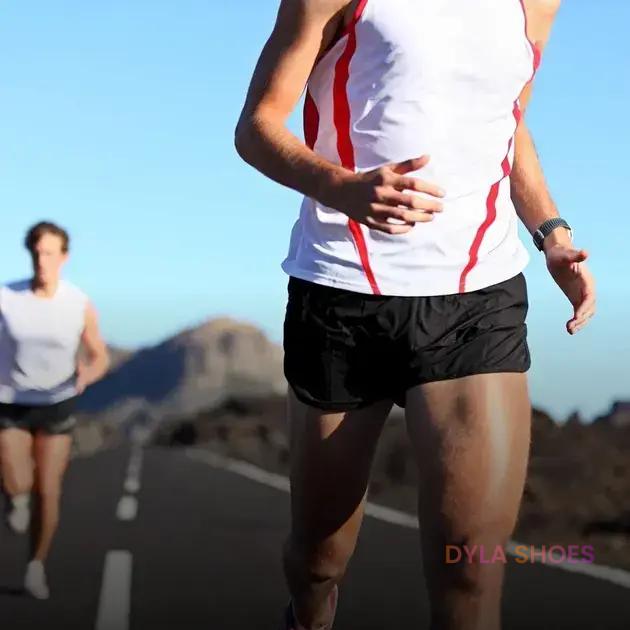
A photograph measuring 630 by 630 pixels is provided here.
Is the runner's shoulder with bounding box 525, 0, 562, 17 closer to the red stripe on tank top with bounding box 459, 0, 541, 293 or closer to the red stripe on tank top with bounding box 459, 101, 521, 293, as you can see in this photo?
the red stripe on tank top with bounding box 459, 0, 541, 293

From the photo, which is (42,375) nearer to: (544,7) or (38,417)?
(38,417)

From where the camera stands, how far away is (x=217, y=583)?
8.55 metres

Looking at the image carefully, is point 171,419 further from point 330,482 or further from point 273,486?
point 330,482

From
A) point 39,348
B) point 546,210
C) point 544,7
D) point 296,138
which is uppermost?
point 544,7

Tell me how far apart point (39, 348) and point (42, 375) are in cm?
14

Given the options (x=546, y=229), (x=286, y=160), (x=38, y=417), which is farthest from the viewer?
(x=38, y=417)

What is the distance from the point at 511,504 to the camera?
356 centimetres

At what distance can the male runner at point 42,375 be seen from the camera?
7.65m

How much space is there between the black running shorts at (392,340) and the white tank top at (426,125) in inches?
1.6

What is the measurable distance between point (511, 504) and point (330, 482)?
20.8 inches

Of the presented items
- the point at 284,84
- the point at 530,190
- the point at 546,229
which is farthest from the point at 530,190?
the point at 284,84

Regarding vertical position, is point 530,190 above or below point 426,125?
below


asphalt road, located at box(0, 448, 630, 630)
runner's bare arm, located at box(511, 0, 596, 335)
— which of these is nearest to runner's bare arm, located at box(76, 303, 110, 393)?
asphalt road, located at box(0, 448, 630, 630)

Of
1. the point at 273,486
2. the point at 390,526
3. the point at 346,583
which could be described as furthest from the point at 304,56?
the point at 273,486
